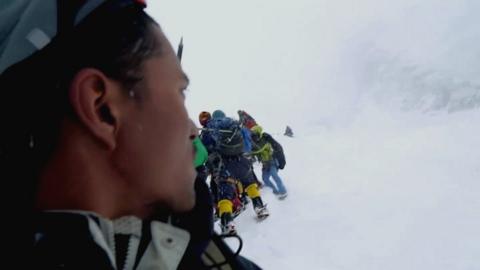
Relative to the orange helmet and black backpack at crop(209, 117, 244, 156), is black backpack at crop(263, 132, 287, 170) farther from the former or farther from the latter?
black backpack at crop(209, 117, 244, 156)

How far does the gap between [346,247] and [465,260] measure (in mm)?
1463

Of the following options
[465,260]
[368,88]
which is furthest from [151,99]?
[368,88]

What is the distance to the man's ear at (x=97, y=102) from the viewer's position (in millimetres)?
956

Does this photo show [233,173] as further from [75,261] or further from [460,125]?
[460,125]

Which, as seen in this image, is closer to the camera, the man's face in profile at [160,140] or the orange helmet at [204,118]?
the man's face in profile at [160,140]

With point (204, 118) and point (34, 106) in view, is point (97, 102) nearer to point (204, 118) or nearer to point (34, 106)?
point (34, 106)

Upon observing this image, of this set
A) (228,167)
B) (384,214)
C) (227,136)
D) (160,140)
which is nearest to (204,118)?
(227,136)

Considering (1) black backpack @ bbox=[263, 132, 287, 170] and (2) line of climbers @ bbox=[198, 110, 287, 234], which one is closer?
(2) line of climbers @ bbox=[198, 110, 287, 234]

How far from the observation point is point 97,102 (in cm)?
99

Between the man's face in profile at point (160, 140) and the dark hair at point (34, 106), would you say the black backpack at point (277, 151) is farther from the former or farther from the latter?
the dark hair at point (34, 106)

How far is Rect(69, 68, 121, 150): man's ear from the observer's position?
956 millimetres

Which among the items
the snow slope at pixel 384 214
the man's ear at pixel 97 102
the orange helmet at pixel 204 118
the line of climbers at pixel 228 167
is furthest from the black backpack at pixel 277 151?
the man's ear at pixel 97 102

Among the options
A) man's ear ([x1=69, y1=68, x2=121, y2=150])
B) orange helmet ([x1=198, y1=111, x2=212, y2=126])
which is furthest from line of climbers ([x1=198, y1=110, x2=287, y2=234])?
man's ear ([x1=69, y1=68, x2=121, y2=150])

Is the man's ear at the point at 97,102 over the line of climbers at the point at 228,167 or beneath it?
over
